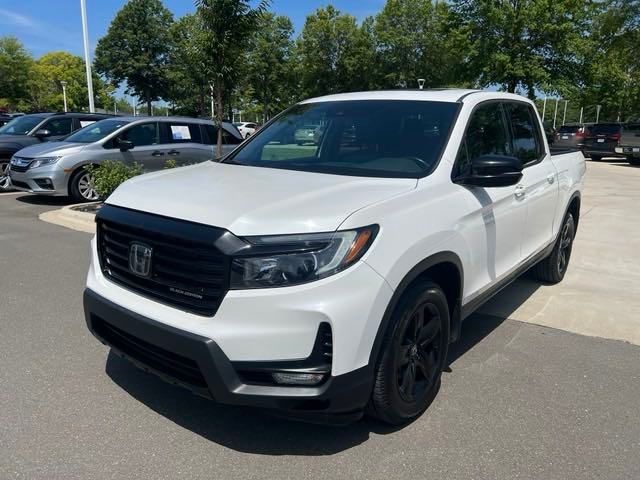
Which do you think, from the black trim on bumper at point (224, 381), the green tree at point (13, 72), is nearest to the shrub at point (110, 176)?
the black trim on bumper at point (224, 381)

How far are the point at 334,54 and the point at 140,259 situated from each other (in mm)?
48265

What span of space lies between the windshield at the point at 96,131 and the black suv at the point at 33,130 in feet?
4.97

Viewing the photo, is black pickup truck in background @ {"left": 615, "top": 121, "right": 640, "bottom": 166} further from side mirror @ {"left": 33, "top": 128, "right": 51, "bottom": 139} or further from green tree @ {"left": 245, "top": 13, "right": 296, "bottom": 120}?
green tree @ {"left": 245, "top": 13, "right": 296, "bottom": 120}

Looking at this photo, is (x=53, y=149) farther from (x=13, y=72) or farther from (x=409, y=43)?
(x=13, y=72)

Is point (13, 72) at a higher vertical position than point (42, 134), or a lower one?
higher

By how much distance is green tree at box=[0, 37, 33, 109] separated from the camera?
62.1 meters

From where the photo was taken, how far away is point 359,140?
381cm

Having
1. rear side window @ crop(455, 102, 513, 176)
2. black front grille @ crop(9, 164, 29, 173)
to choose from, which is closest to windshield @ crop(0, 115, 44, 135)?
black front grille @ crop(9, 164, 29, 173)

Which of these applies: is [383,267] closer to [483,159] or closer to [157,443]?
[483,159]

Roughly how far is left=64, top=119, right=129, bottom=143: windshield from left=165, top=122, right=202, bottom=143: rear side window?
896 mm

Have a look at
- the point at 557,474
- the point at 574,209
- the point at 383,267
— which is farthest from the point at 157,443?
the point at 574,209

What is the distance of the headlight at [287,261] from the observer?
2.46 m

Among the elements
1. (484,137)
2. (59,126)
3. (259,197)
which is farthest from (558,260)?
(59,126)

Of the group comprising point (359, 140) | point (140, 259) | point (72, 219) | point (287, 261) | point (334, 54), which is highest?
point (334, 54)
